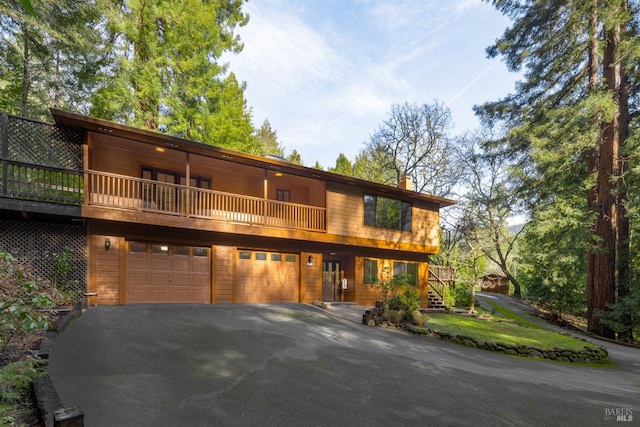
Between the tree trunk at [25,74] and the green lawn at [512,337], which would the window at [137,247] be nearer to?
the green lawn at [512,337]

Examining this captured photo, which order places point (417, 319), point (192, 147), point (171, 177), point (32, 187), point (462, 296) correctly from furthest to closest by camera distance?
point (462, 296)
point (171, 177)
point (417, 319)
point (192, 147)
point (32, 187)

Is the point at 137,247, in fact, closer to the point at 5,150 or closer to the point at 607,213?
the point at 5,150

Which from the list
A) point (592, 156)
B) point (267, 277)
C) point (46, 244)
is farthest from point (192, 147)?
point (592, 156)

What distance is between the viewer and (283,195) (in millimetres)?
16625

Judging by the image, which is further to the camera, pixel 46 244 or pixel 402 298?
pixel 402 298

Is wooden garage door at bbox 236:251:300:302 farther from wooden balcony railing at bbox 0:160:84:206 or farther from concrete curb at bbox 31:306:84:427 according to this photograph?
concrete curb at bbox 31:306:84:427

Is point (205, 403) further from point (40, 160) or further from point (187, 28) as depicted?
point (187, 28)

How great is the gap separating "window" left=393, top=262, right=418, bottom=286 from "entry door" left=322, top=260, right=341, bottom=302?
3.38 meters

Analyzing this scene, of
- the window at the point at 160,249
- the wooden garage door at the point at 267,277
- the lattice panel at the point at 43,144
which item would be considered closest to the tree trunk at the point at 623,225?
the wooden garage door at the point at 267,277

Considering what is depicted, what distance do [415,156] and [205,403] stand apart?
1103 inches

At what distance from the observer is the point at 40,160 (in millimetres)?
10398

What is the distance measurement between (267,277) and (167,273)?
3980 mm

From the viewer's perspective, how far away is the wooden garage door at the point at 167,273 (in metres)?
11.6

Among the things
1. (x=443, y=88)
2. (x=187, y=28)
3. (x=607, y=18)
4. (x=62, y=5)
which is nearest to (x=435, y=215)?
(x=607, y=18)
